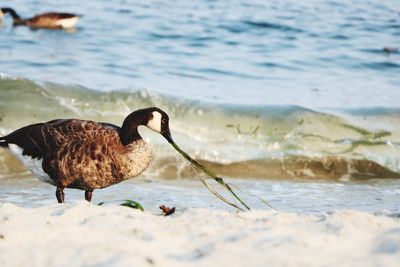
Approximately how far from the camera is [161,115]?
739 cm

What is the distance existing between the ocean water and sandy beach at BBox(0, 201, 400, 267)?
3176mm

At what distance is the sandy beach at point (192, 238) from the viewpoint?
427cm

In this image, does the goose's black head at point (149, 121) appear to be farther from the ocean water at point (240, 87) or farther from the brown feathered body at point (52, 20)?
the brown feathered body at point (52, 20)

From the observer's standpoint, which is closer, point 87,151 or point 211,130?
point 87,151

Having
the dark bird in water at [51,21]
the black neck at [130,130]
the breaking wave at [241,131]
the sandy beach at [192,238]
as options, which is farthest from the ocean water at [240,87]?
the sandy beach at [192,238]

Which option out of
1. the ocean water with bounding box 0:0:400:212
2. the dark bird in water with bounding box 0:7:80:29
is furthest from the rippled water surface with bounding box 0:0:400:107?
the dark bird in water with bounding box 0:7:80:29

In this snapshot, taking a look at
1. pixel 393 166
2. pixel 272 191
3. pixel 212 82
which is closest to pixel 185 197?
pixel 272 191

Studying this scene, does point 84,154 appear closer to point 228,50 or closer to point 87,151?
point 87,151

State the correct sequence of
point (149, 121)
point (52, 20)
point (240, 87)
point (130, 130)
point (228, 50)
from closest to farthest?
point (130, 130) < point (149, 121) < point (240, 87) < point (228, 50) < point (52, 20)

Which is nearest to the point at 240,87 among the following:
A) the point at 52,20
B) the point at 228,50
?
the point at 228,50

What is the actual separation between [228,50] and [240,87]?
9.91ft

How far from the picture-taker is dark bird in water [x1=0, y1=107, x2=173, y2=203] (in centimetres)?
707

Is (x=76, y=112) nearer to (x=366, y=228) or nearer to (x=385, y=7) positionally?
(x=366, y=228)

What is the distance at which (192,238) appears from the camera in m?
4.71
